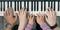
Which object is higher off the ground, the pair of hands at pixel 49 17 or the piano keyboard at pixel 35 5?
the piano keyboard at pixel 35 5

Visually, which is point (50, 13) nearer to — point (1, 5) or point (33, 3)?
point (33, 3)

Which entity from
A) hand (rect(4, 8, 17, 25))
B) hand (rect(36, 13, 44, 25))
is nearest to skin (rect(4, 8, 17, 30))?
hand (rect(4, 8, 17, 25))

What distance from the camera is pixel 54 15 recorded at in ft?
3.50

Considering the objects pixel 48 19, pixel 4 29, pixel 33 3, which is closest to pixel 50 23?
pixel 48 19

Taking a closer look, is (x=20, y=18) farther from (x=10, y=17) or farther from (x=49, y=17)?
(x=49, y=17)

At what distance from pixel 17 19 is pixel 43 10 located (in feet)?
0.52

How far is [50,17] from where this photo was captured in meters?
1.08

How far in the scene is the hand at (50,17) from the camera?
1.06m

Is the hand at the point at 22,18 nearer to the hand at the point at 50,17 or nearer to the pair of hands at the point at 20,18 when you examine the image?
the pair of hands at the point at 20,18

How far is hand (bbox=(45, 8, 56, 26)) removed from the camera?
1.06 metres

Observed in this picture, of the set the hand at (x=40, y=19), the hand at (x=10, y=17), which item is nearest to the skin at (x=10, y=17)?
the hand at (x=10, y=17)

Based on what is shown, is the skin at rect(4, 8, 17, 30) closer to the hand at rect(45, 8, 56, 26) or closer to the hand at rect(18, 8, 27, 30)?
the hand at rect(18, 8, 27, 30)

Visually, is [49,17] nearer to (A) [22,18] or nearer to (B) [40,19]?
(B) [40,19]

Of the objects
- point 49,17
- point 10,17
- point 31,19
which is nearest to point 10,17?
point 10,17
